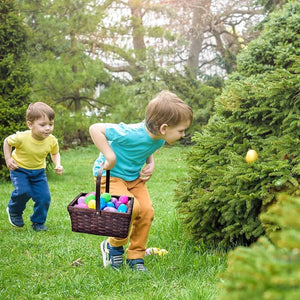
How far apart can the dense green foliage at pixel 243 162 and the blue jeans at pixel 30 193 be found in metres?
1.71

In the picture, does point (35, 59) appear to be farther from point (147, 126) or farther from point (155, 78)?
point (147, 126)

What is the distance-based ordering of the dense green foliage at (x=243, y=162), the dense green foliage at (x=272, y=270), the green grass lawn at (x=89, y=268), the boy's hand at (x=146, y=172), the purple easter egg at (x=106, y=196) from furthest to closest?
the boy's hand at (x=146, y=172)
the purple easter egg at (x=106, y=196)
the dense green foliage at (x=243, y=162)
the green grass lawn at (x=89, y=268)
the dense green foliage at (x=272, y=270)

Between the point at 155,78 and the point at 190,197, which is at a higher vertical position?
the point at 190,197

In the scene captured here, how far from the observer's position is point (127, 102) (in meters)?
15.6

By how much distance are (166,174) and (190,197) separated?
5.65 meters

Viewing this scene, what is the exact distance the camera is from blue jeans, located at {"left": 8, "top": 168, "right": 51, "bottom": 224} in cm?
472

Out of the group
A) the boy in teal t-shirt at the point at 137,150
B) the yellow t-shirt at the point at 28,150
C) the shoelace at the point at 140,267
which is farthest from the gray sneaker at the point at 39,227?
→ the shoelace at the point at 140,267

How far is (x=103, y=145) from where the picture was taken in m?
3.12

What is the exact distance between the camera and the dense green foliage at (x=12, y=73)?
8414 millimetres

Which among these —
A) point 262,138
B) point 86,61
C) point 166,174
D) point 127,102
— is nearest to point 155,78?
point 127,102

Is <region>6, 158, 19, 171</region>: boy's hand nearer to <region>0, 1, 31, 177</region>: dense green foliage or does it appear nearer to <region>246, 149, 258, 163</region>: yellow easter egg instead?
<region>246, 149, 258, 163</region>: yellow easter egg

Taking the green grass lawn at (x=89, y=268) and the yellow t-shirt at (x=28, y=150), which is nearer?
the green grass lawn at (x=89, y=268)

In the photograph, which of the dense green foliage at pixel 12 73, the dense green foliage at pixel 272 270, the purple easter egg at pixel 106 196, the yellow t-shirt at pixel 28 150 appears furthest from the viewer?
the dense green foliage at pixel 12 73

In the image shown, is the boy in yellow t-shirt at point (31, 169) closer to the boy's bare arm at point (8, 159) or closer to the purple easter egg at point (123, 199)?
the boy's bare arm at point (8, 159)
